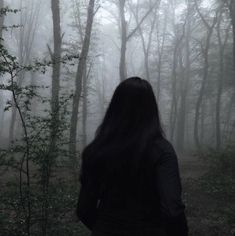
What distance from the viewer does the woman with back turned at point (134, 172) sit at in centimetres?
272

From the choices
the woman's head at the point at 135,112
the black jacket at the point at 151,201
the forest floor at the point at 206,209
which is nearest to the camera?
the black jacket at the point at 151,201

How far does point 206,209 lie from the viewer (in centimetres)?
1068

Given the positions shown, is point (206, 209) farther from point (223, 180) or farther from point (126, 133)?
point (126, 133)

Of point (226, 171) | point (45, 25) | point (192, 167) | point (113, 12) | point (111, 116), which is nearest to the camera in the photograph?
point (111, 116)

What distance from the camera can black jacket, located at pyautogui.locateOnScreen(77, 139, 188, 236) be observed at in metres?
2.69

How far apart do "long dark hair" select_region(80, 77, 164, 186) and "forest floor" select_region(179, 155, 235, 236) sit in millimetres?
6103

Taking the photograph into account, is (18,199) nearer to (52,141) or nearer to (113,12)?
(52,141)

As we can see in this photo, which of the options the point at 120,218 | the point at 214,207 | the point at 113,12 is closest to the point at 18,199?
the point at 120,218

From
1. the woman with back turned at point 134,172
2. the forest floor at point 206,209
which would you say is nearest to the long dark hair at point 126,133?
the woman with back turned at point 134,172

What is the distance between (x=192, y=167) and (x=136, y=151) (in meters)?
17.1

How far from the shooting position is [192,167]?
19516 mm

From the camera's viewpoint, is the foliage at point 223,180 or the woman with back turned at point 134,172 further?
the foliage at point 223,180

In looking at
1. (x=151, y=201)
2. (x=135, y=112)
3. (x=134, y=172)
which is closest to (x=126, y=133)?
(x=135, y=112)

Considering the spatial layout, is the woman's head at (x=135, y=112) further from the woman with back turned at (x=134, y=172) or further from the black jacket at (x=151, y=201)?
the black jacket at (x=151, y=201)
